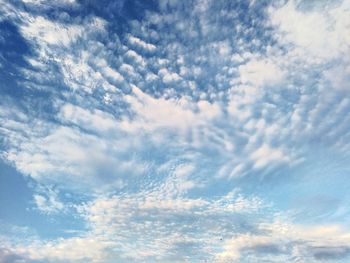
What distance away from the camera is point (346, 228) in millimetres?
54219

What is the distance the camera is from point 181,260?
255ft

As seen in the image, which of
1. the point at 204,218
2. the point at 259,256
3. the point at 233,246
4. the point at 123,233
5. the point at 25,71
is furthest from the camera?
the point at 259,256

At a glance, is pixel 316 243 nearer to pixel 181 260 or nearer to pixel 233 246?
pixel 233 246

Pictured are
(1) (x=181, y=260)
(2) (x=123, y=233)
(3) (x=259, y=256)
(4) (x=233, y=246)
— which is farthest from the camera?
(1) (x=181, y=260)

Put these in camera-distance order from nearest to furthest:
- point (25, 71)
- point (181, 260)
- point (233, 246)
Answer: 1. point (25, 71)
2. point (233, 246)
3. point (181, 260)

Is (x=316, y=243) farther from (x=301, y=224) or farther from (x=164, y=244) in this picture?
(x=164, y=244)

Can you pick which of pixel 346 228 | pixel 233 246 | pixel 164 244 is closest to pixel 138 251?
pixel 164 244

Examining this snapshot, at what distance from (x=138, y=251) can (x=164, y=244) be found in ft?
24.2

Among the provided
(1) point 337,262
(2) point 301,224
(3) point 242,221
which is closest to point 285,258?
(1) point 337,262

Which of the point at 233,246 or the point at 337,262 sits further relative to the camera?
the point at 337,262

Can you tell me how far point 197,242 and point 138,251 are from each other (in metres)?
15.1

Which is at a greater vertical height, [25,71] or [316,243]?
[25,71]

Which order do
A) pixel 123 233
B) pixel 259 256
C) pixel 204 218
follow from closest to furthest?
1. pixel 204 218
2. pixel 123 233
3. pixel 259 256

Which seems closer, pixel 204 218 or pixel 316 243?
pixel 204 218
